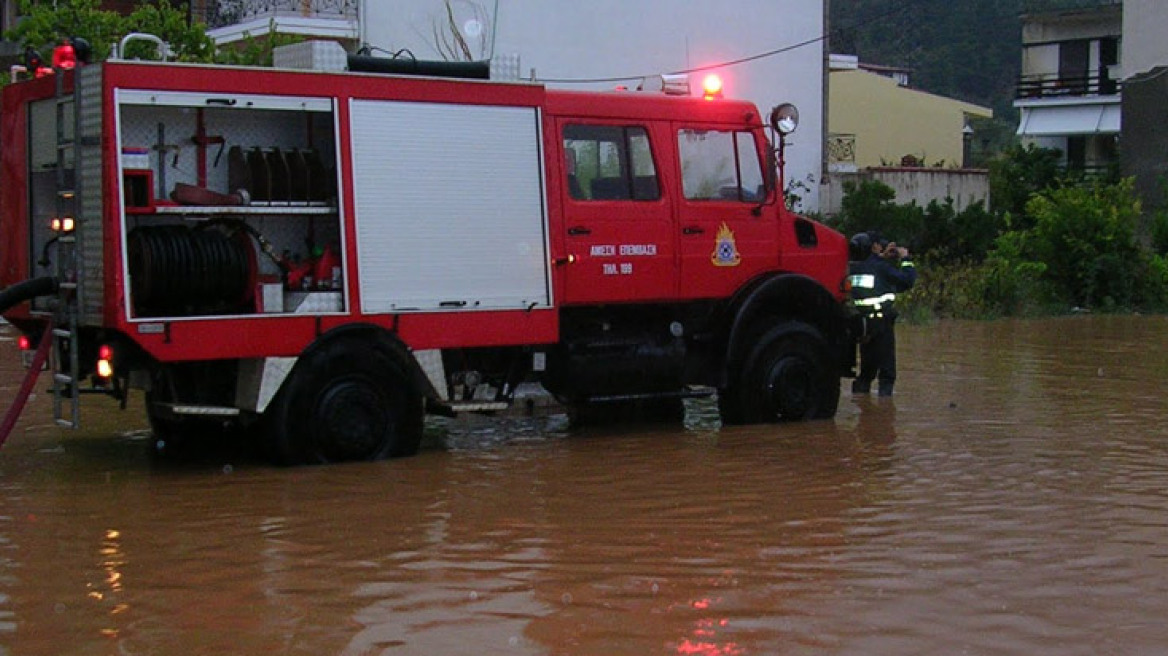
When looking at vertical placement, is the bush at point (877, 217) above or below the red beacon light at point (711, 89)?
below

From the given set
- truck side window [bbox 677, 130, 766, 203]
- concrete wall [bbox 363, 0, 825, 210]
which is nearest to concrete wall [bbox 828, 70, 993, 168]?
concrete wall [bbox 363, 0, 825, 210]

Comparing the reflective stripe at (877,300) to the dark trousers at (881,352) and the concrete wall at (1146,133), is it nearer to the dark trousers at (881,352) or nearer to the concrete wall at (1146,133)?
the dark trousers at (881,352)

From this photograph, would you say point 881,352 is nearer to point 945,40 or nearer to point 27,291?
point 27,291

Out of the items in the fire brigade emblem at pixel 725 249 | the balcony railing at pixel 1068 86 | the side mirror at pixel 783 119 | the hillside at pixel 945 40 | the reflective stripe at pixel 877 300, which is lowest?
the reflective stripe at pixel 877 300

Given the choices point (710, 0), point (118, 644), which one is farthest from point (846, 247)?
point (710, 0)

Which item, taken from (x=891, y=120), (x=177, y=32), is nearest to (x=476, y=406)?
(x=177, y=32)

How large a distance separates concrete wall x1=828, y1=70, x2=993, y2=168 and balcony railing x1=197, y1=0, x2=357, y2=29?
25.2m

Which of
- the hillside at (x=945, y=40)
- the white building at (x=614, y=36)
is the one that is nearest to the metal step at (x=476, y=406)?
the white building at (x=614, y=36)

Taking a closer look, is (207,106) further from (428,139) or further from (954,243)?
(954,243)

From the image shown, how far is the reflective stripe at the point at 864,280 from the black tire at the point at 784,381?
7.29ft

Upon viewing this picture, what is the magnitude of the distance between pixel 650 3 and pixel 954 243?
8203mm

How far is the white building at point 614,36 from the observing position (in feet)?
97.4

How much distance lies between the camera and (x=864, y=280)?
48.9ft

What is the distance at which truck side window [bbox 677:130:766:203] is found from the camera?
1202 centimetres
